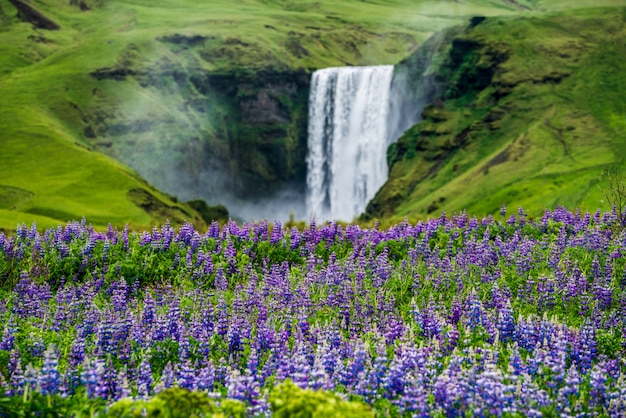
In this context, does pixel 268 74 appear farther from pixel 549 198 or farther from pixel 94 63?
pixel 549 198

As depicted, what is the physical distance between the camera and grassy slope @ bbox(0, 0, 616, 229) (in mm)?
67812

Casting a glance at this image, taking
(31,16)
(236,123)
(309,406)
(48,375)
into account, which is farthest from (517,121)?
(31,16)

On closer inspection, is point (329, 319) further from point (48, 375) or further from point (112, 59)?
point (112, 59)

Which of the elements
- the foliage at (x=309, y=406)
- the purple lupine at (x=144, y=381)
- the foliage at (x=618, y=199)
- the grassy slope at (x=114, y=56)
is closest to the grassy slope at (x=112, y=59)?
the grassy slope at (x=114, y=56)

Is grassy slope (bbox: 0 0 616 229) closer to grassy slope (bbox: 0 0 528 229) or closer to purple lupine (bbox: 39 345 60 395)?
grassy slope (bbox: 0 0 528 229)

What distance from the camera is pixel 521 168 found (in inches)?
2266

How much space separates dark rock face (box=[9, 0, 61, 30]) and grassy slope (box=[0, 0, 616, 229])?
5.51 feet

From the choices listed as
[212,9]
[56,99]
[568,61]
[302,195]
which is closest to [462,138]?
[568,61]

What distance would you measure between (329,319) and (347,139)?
273ft

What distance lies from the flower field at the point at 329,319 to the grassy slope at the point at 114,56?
2238 cm

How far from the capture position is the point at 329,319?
14312 millimetres

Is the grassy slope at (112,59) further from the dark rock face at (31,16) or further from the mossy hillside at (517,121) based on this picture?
the mossy hillside at (517,121)

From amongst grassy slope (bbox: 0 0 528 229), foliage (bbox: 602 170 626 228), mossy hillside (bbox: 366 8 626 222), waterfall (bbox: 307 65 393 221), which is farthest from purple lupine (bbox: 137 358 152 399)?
waterfall (bbox: 307 65 393 221)

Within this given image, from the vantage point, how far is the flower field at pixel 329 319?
31.0ft
